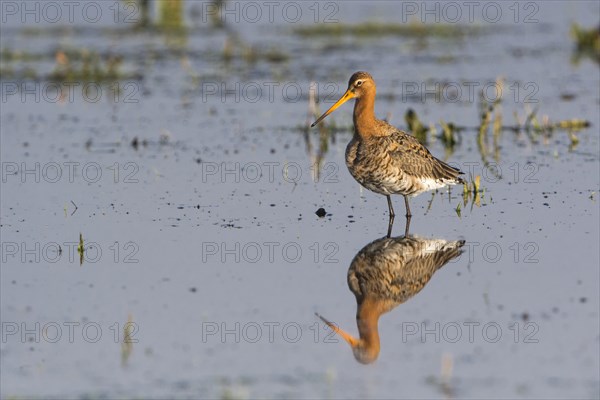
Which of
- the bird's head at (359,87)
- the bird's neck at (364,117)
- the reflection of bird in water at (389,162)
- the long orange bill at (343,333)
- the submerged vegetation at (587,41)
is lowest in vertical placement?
the long orange bill at (343,333)

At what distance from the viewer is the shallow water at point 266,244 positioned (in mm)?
7516

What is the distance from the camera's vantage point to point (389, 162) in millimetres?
11273

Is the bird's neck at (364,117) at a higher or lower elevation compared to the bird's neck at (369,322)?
higher

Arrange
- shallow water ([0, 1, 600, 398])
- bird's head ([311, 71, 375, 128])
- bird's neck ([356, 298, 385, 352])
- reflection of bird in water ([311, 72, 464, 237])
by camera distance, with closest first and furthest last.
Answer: shallow water ([0, 1, 600, 398]), bird's neck ([356, 298, 385, 352]), reflection of bird in water ([311, 72, 464, 237]), bird's head ([311, 71, 375, 128])

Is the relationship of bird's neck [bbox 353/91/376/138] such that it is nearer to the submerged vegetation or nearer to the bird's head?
the bird's head

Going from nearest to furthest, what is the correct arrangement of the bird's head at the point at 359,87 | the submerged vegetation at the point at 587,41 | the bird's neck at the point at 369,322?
1. the bird's neck at the point at 369,322
2. the bird's head at the point at 359,87
3. the submerged vegetation at the point at 587,41

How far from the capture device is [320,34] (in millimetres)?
24781

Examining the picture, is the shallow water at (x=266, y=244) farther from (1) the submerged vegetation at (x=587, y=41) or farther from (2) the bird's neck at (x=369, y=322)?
(1) the submerged vegetation at (x=587, y=41)

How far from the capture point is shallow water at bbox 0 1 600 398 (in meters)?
7.52

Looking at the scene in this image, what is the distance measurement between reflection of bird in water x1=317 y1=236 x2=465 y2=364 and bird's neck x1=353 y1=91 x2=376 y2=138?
55.9 inches

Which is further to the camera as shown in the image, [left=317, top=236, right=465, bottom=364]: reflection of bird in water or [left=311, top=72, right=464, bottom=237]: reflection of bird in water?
[left=311, top=72, right=464, bottom=237]: reflection of bird in water

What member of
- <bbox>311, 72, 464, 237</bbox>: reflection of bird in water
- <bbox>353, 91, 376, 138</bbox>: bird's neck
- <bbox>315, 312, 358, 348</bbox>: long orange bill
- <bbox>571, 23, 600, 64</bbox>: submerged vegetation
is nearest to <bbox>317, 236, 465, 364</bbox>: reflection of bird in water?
<bbox>315, 312, 358, 348</bbox>: long orange bill

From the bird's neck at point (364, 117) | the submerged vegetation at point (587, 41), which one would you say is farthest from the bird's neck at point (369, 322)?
the submerged vegetation at point (587, 41)

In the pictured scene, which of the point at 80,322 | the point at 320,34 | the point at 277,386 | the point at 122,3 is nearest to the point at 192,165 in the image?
the point at 80,322
